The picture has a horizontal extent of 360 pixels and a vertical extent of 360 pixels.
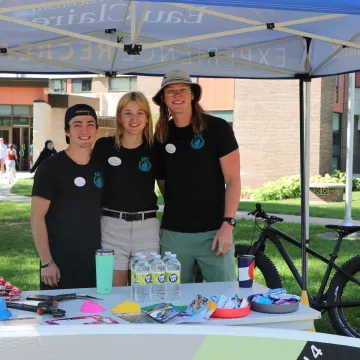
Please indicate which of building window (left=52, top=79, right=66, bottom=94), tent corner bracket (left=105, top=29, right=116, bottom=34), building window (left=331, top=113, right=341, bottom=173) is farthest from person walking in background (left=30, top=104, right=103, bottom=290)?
building window (left=52, top=79, right=66, bottom=94)

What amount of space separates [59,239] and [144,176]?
603 mm

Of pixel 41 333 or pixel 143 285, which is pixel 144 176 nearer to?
pixel 143 285

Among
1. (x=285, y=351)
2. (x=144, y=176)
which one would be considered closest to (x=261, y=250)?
(x=144, y=176)

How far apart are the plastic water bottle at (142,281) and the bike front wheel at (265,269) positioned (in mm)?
2536

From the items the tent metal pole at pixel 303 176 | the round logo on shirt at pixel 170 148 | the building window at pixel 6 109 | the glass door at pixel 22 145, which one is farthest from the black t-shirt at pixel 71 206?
the building window at pixel 6 109

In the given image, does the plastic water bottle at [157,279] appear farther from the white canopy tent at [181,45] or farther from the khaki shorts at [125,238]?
the white canopy tent at [181,45]

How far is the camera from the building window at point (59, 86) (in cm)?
3955

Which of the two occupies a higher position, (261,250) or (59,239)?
(59,239)

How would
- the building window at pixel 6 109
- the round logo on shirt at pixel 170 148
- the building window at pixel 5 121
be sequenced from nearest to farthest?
1. the round logo on shirt at pixel 170 148
2. the building window at pixel 6 109
3. the building window at pixel 5 121

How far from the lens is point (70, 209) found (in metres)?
3.40

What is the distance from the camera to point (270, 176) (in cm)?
2386

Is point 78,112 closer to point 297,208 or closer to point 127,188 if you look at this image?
point 127,188

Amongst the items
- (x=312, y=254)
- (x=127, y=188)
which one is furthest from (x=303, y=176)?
(x=127, y=188)

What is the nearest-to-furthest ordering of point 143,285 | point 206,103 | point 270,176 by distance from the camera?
point 143,285 → point 270,176 → point 206,103
